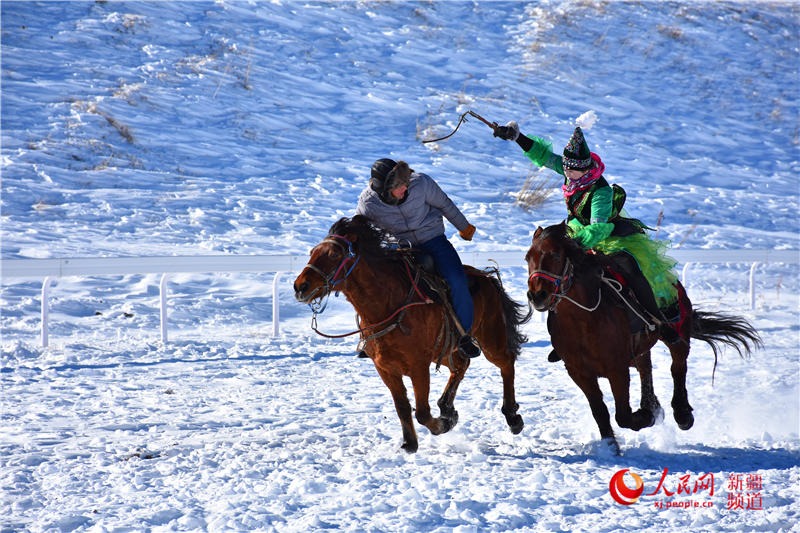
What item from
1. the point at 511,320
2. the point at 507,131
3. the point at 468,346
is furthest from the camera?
the point at 511,320

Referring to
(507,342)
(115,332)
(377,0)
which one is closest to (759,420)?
(507,342)

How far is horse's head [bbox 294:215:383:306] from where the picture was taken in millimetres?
5730

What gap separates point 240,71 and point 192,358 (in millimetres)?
14024

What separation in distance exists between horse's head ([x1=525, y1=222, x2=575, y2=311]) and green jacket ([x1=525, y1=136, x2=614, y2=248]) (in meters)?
0.20

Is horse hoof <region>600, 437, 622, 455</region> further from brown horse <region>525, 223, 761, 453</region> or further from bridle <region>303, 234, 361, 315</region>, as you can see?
bridle <region>303, 234, 361, 315</region>

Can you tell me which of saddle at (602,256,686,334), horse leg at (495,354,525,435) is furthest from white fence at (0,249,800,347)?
saddle at (602,256,686,334)

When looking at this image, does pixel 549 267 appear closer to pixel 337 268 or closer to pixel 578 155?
pixel 578 155

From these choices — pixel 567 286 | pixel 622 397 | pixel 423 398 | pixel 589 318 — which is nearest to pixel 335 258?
pixel 423 398

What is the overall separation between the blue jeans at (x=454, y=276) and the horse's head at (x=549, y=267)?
68cm

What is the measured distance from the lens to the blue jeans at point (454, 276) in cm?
666

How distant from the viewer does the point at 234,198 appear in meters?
18.0

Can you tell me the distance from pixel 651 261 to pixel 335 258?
2.70 meters

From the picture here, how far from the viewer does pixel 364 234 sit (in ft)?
20.7

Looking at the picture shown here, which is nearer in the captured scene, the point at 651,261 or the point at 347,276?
the point at 347,276
